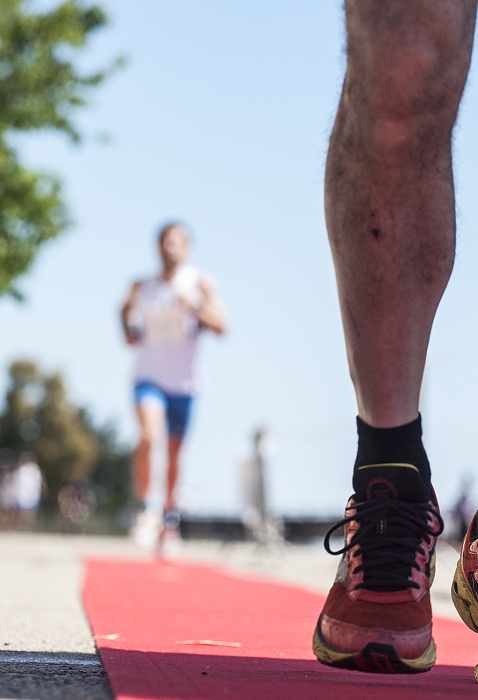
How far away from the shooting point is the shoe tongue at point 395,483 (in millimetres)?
1778

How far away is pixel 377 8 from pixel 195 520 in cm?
2109

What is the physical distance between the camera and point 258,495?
1023 centimetres

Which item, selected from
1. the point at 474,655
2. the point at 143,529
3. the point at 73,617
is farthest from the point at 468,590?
the point at 143,529

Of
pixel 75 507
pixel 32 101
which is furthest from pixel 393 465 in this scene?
pixel 75 507

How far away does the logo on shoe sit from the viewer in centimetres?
178

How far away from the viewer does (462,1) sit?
179cm

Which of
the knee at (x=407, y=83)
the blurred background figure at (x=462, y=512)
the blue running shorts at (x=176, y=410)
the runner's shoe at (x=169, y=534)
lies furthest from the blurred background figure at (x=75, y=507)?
the knee at (x=407, y=83)

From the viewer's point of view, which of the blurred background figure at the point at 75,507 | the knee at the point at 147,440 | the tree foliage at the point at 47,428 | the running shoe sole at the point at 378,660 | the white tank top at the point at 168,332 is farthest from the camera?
the tree foliage at the point at 47,428

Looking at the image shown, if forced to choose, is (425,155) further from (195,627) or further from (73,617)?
(73,617)

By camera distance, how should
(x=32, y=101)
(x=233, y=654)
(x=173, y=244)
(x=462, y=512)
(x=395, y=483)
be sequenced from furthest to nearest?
(x=462, y=512) → (x=32, y=101) → (x=173, y=244) → (x=233, y=654) → (x=395, y=483)

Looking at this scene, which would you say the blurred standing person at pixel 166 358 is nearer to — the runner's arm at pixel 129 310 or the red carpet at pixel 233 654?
the runner's arm at pixel 129 310

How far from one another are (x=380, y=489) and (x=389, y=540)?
0.09m

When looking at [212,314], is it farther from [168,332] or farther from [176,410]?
[176,410]

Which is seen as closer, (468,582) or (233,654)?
(468,582)
